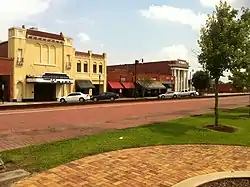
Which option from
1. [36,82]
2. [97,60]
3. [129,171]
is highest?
[97,60]

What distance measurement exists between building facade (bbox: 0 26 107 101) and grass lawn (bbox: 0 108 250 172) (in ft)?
104

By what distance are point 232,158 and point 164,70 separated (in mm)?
65203

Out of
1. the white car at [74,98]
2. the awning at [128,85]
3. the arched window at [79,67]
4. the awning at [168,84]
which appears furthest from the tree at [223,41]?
the awning at [168,84]

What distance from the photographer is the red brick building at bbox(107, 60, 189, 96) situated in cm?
5412

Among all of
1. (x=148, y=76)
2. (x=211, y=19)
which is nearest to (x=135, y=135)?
(x=211, y=19)

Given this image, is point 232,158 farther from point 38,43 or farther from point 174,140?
point 38,43

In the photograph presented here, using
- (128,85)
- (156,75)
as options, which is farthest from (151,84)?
(128,85)

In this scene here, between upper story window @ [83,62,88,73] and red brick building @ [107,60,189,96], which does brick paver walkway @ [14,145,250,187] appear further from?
red brick building @ [107,60,189,96]

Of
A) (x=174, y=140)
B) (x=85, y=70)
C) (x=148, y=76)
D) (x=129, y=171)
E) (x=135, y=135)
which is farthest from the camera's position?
(x=148, y=76)

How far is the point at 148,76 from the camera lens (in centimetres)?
5869

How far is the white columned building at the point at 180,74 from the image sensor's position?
231 feet

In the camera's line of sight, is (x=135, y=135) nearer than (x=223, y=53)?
Yes

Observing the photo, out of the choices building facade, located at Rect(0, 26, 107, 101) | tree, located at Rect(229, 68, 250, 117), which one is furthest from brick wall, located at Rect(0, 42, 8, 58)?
tree, located at Rect(229, 68, 250, 117)

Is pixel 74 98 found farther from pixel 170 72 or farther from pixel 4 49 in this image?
pixel 170 72
